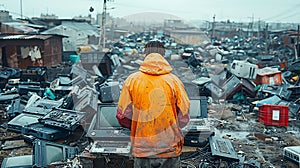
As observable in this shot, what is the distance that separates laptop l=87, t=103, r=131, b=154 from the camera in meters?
4.33

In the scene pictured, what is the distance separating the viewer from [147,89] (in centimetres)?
295

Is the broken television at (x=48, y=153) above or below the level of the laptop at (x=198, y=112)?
below

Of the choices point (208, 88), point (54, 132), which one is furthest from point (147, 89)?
point (208, 88)

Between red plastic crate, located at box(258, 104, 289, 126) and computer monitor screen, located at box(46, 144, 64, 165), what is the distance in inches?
196

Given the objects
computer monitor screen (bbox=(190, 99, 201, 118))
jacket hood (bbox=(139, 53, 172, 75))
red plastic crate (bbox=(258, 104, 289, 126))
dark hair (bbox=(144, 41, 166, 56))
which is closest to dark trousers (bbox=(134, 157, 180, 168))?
jacket hood (bbox=(139, 53, 172, 75))

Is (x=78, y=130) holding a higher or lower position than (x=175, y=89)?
lower

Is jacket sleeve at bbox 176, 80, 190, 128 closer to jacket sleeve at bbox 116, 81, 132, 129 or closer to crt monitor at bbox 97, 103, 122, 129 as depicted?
jacket sleeve at bbox 116, 81, 132, 129

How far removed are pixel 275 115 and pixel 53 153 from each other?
5.28 metres

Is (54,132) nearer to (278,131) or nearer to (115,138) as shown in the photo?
(115,138)

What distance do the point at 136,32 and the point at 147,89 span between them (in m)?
46.8

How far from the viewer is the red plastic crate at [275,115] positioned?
7.62 metres

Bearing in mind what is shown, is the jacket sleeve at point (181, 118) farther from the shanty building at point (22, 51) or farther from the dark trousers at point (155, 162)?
the shanty building at point (22, 51)

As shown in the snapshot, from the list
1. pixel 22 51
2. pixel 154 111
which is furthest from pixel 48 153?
pixel 22 51

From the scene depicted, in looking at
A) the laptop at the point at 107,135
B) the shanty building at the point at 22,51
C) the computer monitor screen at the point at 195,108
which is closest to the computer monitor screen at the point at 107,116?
the laptop at the point at 107,135
